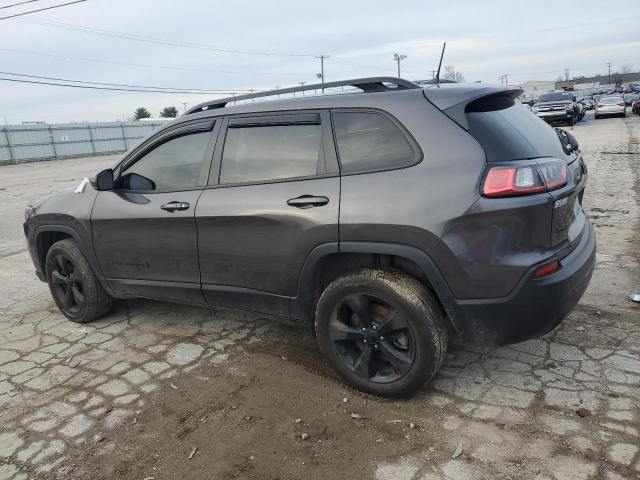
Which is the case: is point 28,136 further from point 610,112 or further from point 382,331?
point 610,112

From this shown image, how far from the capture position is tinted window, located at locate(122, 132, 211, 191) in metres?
3.65

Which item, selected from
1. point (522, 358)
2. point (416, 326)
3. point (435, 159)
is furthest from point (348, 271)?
point (522, 358)

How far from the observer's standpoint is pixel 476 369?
3334mm

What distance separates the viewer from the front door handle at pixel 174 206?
11.7 feet

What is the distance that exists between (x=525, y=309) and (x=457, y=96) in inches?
47.6

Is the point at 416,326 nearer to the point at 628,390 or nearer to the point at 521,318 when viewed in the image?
the point at 521,318

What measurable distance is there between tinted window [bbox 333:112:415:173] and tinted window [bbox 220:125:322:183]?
17 centimetres

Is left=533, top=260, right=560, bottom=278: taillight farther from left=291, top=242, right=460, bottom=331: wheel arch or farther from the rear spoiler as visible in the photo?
the rear spoiler

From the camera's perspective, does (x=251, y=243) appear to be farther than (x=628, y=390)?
Yes

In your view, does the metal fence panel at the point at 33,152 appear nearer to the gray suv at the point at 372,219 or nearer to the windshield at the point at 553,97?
the windshield at the point at 553,97

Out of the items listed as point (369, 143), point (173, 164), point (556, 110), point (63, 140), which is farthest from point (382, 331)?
point (63, 140)

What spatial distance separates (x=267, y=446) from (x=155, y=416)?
775 millimetres

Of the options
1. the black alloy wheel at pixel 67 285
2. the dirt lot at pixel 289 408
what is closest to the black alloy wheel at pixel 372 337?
the dirt lot at pixel 289 408

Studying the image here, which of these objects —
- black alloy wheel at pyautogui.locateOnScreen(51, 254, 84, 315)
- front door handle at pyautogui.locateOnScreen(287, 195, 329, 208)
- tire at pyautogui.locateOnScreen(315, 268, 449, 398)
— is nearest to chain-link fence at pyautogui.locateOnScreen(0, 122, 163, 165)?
black alloy wheel at pyautogui.locateOnScreen(51, 254, 84, 315)
